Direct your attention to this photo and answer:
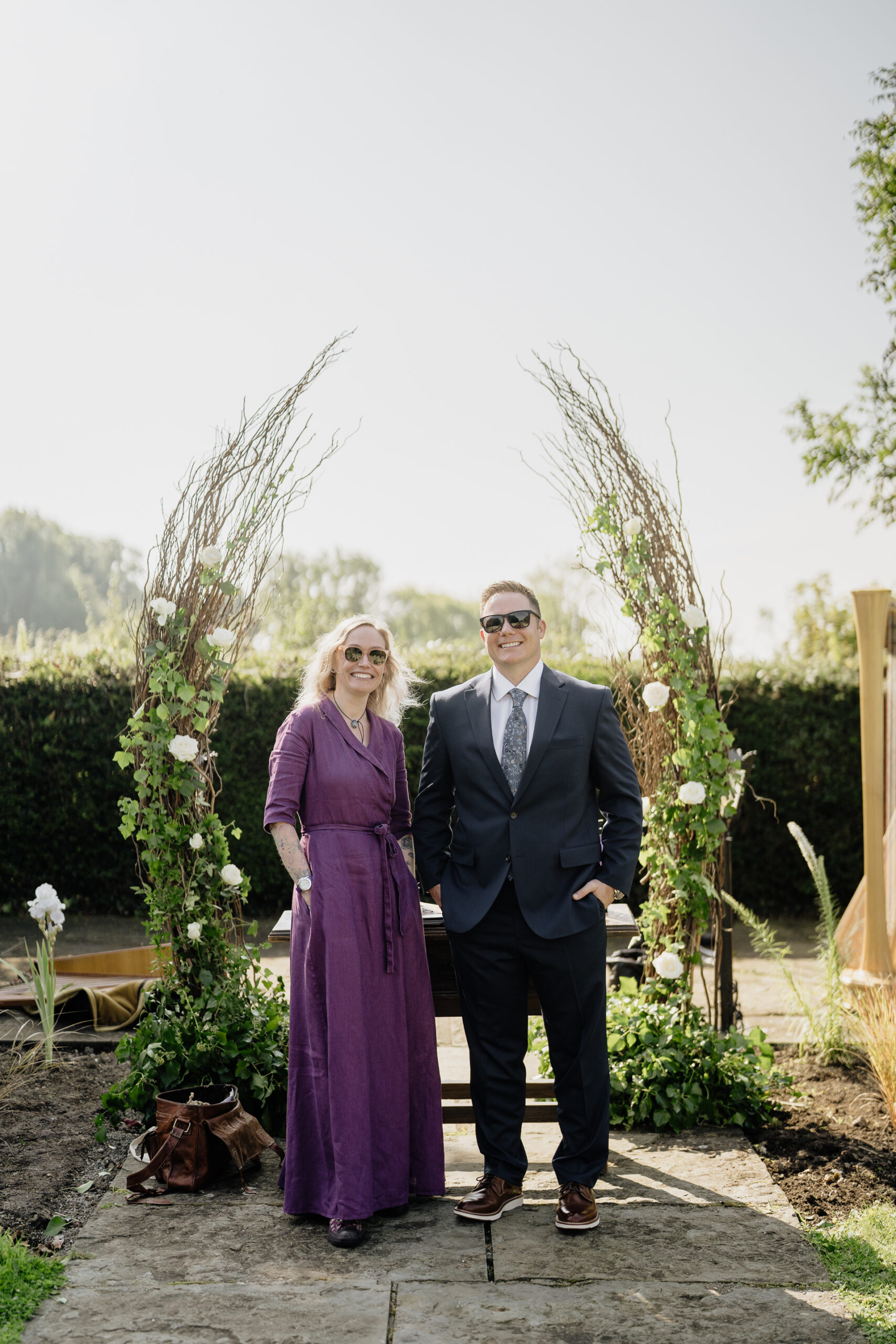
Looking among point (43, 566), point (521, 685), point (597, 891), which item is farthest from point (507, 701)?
point (43, 566)

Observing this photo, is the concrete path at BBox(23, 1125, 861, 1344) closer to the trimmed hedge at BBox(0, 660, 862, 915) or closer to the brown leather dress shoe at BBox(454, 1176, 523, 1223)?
the brown leather dress shoe at BBox(454, 1176, 523, 1223)

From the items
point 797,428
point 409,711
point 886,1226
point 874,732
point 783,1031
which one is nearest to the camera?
point 886,1226

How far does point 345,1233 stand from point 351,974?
0.72m

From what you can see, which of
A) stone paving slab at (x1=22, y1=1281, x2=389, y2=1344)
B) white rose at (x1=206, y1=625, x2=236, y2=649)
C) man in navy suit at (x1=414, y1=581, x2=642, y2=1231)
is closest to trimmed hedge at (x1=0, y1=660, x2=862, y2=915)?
white rose at (x1=206, y1=625, x2=236, y2=649)

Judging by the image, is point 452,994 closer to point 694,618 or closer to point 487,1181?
point 487,1181

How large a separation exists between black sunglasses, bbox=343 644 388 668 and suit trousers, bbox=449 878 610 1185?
82 centimetres

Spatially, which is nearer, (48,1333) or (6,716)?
(48,1333)

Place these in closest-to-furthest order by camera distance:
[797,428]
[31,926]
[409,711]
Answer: [31,926] < [409,711] < [797,428]

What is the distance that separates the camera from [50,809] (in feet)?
26.2

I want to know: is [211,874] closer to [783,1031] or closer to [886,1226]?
[886,1226]

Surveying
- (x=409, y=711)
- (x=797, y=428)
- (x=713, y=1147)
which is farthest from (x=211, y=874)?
(x=797, y=428)

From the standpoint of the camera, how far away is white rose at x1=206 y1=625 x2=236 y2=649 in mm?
3896

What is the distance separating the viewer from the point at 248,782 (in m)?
8.23

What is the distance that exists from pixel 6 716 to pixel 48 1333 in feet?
20.3
